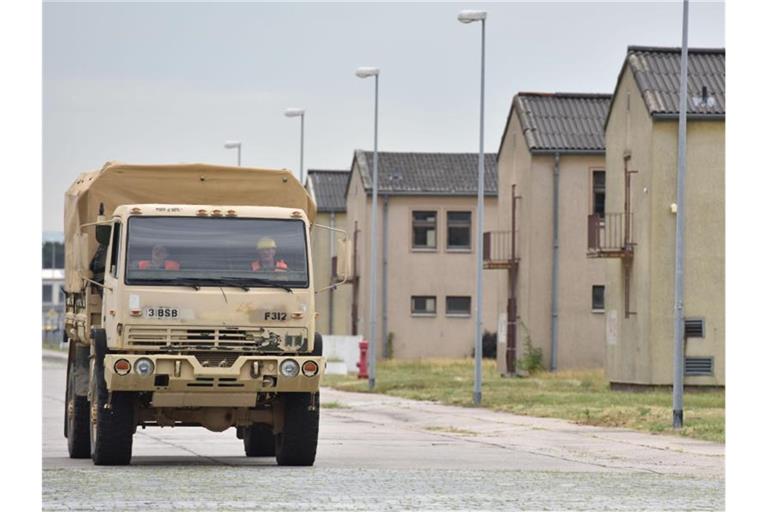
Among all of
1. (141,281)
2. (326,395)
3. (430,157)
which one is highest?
(430,157)

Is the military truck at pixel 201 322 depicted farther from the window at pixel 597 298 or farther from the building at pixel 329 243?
the building at pixel 329 243

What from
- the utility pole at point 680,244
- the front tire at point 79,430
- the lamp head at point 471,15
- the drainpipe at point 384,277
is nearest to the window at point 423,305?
the drainpipe at point 384,277

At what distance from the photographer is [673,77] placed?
4344cm

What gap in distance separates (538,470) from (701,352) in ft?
74.5

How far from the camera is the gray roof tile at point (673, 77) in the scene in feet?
138

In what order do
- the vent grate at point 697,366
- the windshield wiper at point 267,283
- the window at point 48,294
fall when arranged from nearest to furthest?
the windshield wiper at point 267,283 → the vent grate at point 697,366 → the window at point 48,294

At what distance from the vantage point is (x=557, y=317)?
181 feet

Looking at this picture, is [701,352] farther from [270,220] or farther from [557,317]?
[270,220]

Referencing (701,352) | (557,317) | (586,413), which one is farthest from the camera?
(557,317)

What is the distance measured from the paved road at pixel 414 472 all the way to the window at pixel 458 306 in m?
40.6

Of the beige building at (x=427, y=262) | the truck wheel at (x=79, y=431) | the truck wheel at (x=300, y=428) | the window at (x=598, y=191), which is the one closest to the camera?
the truck wheel at (x=300, y=428)

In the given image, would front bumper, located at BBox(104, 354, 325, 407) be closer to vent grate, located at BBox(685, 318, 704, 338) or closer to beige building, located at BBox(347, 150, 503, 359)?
vent grate, located at BBox(685, 318, 704, 338)

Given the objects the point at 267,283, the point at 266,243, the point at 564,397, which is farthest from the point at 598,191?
the point at 267,283

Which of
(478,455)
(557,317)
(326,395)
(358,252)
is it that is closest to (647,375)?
(326,395)
